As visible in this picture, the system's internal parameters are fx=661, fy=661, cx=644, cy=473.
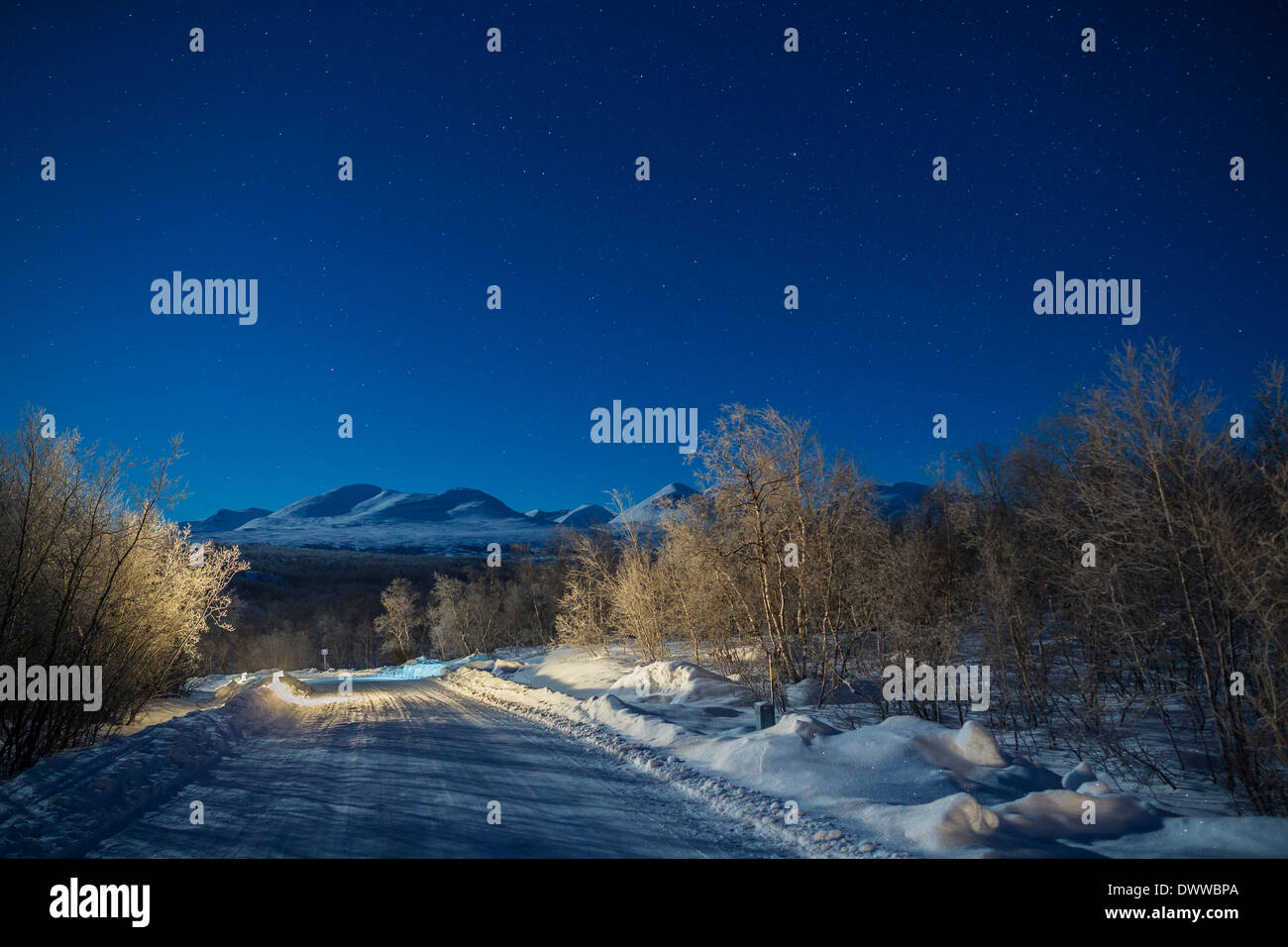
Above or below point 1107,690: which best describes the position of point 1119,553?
above

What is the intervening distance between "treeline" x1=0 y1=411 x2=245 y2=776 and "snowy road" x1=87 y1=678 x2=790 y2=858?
119 inches

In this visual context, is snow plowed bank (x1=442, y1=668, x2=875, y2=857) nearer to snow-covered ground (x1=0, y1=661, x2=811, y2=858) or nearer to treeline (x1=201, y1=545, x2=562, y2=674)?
snow-covered ground (x1=0, y1=661, x2=811, y2=858)

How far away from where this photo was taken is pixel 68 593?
10758mm

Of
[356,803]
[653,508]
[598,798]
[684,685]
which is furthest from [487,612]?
[598,798]

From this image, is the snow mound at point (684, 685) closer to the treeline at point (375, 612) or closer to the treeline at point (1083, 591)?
the treeline at point (1083, 591)

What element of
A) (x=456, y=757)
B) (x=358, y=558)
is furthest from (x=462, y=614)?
(x=358, y=558)

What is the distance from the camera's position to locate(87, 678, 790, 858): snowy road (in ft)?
21.4

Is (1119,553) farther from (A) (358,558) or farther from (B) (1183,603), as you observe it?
(A) (358,558)

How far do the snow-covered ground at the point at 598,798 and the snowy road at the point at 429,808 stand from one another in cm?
4

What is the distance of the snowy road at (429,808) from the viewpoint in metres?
6.51
